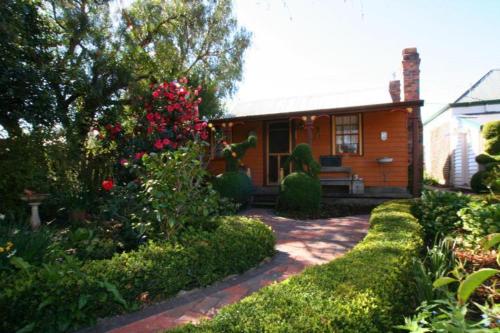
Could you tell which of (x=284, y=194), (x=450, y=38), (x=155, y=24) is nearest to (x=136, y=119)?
(x=155, y=24)

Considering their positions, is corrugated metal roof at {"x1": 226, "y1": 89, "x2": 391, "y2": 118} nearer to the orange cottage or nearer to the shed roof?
the orange cottage

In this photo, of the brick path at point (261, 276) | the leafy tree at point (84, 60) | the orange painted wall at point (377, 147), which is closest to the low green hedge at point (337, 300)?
the brick path at point (261, 276)

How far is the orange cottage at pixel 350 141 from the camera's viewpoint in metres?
9.77

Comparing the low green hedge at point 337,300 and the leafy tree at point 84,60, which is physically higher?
the leafy tree at point 84,60

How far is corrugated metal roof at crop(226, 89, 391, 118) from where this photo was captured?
1151 cm

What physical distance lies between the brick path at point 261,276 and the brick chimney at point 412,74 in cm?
691

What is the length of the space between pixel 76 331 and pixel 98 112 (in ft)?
21.7

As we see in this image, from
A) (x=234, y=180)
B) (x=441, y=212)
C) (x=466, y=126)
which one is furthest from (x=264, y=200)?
(x=466, y=126)

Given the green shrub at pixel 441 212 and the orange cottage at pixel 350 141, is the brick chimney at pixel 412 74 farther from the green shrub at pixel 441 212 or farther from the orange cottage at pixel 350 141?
the green shrub at pixel 441 212

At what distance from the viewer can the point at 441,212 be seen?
174 inches

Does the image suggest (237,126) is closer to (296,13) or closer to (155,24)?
(155,24)

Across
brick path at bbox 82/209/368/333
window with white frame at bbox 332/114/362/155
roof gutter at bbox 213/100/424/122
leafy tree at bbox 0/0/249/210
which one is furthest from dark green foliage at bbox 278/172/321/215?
leafy tree at bbox 0/0/249/210

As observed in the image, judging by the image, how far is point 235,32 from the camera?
13.0 meters

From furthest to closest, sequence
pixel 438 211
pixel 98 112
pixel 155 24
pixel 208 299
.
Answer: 1. pixel 155 24
2. pixel 98 112
3. pixel 438 211
4. pixel 208 299
